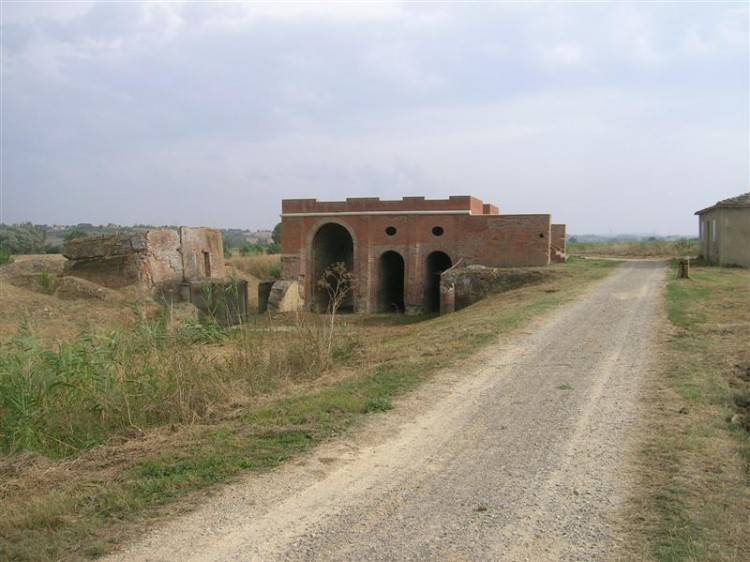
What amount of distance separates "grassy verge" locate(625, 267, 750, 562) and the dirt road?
9.1 inches

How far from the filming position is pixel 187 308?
733 inches

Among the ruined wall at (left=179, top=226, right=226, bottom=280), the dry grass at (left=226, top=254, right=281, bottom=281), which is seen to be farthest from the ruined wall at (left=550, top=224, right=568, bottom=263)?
the dry grass at (left=226, top=254, right=281, bottom=281)

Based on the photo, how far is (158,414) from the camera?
22.4ft

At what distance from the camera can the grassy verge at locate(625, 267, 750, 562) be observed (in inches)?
154

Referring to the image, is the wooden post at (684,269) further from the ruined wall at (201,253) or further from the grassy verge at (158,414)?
the ruined wall at (201,253)

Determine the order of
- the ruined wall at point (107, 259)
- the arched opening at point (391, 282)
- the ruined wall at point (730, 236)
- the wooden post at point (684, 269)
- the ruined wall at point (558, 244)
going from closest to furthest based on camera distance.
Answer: the wooden post at point (684, 269) < the ruined wall at point (107, 259) < the ruined wall at point (730, 236) < the ruined wall at point (558, 244) < the arched opening at point (391, 282)

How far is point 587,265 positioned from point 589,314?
14.7m

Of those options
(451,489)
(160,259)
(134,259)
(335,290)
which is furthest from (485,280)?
(451,489)

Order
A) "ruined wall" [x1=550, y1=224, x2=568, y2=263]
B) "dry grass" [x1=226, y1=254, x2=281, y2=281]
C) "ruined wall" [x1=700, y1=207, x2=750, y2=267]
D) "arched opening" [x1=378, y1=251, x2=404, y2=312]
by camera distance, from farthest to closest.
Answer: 1. "dry grass" [x1=226, y1=254, x2=281, y2=281]
2. "arched opening" [x1=378, y1=251, x2=404, y2=312]
3. "ruined wall" [x1=550, y1=224, x2=568, y2=263]
4. "ruined wall" [x1=700, y1=207, x2=750, y2=267]

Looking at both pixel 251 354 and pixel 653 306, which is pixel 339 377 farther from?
pixel 653 306

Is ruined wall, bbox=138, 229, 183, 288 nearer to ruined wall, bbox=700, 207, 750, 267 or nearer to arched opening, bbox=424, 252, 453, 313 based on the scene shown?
arched opening, bbox=424, 252, 453, 313

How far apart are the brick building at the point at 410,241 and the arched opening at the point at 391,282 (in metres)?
0.07

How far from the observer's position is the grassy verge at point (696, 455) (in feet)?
12.8

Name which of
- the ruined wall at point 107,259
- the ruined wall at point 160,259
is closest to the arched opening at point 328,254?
the ruined wall at point 160,259
